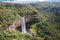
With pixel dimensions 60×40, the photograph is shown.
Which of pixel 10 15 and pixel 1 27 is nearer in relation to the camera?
pixel 1 27

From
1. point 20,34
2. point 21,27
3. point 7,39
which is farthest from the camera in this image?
point 21,27

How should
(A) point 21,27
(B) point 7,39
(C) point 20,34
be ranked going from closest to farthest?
(B) point 7,39 → (C) point 20,34 → (A) point 21,27

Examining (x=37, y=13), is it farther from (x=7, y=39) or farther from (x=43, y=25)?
(x=7, y=39)

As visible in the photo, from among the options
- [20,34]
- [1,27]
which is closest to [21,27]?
[20,34]

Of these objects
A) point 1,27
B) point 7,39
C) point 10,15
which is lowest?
point 7,39

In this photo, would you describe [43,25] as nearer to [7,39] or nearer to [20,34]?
[20,34]

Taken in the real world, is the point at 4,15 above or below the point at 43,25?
above

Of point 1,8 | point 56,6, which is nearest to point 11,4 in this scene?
point 1,8
